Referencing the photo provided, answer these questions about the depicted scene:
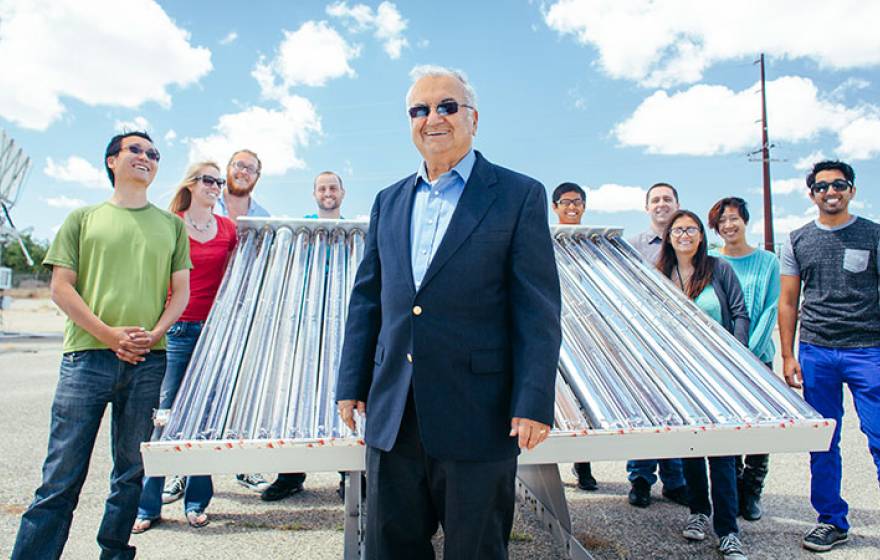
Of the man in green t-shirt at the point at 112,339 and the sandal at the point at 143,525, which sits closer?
the man in green t-shirt at the point at 112,339

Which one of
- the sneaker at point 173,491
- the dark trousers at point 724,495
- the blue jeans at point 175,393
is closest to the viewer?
the dark trousers at point 724,495

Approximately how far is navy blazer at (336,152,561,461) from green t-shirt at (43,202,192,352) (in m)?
1.53

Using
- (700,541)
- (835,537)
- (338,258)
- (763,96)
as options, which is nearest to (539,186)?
(338,258)

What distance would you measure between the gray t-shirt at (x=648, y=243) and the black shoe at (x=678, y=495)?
1.67m

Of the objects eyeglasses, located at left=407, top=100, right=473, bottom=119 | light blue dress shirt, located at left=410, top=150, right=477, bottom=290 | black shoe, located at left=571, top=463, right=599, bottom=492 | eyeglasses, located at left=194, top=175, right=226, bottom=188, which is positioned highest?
eyeglasses, located at left=194, top=175, right=226, bottom=188

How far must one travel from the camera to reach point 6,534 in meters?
3.53

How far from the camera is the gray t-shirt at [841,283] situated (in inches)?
141

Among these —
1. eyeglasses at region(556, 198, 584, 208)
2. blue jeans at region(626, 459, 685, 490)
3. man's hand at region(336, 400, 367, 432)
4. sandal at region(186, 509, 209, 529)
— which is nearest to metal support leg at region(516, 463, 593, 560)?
blue jeans at region(626, 459, 685, 490)

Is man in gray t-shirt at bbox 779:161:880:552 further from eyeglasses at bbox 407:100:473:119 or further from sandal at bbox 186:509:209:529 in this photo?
sandal at bbox 186:509:209:529

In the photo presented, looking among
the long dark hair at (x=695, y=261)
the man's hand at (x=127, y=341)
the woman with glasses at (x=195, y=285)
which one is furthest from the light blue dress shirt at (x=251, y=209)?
the long dark hair at (x=695, y=261)

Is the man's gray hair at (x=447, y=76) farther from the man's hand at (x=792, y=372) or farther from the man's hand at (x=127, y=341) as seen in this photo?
the man's hand at (x=792, y=372)

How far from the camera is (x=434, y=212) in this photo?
2.07 metres

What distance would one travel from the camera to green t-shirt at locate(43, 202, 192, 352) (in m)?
2.84

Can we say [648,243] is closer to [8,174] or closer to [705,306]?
[705,306]
